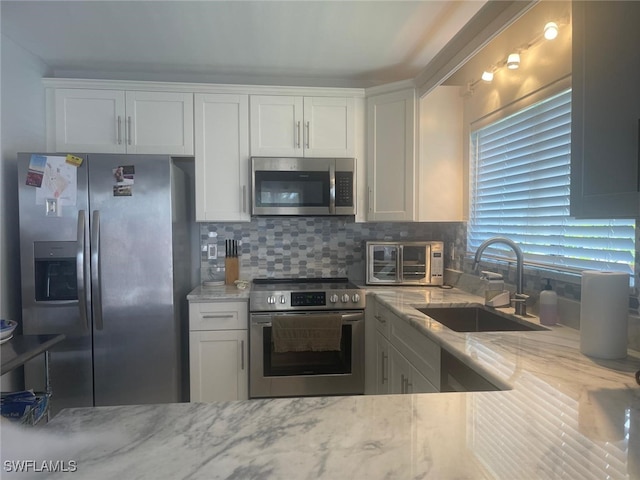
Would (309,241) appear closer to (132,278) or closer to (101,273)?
(132,278)

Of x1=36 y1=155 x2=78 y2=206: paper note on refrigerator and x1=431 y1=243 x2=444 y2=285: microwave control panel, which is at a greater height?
x1=36 y1=155 x2=78 y2=206: paper note on refrigerator

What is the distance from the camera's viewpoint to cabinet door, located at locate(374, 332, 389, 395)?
228 centimetres

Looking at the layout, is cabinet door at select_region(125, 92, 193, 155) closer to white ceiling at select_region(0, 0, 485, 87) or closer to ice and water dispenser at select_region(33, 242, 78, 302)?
white ceiling at select_region(0, 0, 485, 87)

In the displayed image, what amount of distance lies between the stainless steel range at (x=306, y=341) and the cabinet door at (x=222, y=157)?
656 mm

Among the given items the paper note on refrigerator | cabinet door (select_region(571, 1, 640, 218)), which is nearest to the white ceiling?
the paper note on refrigerator

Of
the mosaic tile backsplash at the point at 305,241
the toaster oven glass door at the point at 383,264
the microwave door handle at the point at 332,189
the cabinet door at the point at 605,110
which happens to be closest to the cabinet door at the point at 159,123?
the mosaic tile backsplash at the point at 305,241

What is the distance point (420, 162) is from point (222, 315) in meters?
1.70

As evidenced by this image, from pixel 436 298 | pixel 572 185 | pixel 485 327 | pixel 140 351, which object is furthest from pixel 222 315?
pixel 572 185

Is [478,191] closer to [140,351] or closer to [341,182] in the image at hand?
[341,182]

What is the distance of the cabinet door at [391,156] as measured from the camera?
2709 millimetres

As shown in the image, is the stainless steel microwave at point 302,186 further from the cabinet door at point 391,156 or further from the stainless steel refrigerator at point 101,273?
the stainless steel refrigerator at point 101,273

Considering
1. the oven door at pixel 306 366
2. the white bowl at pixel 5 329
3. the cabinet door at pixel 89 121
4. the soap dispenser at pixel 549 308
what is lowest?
the oven door at pixel 306 366

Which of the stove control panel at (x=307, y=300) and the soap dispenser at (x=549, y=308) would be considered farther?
the stove control panel at (x=307, y=300)

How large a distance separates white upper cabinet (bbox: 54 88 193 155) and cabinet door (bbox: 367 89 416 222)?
1.31 meters
